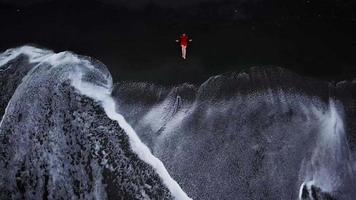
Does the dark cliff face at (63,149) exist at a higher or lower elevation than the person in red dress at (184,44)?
lower

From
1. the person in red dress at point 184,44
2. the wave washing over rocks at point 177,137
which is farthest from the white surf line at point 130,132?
the person in red dress at point 184,44

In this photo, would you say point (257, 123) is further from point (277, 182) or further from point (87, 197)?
point (87, 197)

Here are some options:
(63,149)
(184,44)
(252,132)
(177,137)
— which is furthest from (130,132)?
(252,132)

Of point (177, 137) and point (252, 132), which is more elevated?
point (252, 132)

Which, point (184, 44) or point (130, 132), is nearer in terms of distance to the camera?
point (130, 132)

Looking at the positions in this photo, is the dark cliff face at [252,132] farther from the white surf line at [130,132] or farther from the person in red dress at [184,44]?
the person in red dress at [184,44]

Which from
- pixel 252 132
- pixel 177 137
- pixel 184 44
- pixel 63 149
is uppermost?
pixel 184 44

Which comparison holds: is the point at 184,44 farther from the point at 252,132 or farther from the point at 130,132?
the point at 252,132

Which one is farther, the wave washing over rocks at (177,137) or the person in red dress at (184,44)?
the person in red dress at (184,44)
